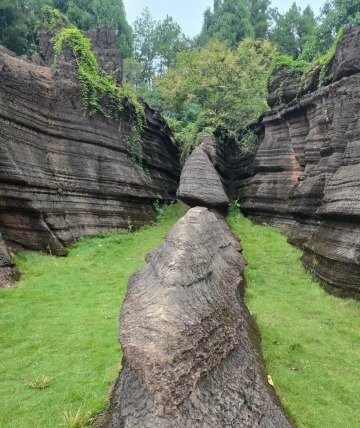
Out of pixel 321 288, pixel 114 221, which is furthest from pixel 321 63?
pixel 114 221

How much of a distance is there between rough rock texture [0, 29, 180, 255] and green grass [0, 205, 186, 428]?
4.21 feet

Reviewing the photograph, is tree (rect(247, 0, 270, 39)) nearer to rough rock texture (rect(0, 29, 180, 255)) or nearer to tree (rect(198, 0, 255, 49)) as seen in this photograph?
tree (rect(198, 0, 255, 49))

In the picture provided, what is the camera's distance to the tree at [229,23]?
128 feet

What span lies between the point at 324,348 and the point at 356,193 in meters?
4.65

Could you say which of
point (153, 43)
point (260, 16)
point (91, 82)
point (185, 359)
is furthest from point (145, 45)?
point (185, 359)

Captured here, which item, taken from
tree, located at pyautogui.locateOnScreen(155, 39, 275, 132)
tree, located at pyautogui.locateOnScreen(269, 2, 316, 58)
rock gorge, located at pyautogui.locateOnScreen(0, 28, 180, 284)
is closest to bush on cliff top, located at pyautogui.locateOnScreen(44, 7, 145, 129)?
rock gorge, located at pyautogui.locateOnScreen(0, 28, 180, 284)

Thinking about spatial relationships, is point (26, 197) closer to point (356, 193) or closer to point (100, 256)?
point (100, 256)

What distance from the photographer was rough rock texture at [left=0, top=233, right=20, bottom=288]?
900 cm

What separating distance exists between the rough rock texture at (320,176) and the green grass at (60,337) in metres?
5.85

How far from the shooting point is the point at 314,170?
44.4ft

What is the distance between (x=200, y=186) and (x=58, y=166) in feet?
19.0

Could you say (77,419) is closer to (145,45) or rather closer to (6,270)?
(6,270)

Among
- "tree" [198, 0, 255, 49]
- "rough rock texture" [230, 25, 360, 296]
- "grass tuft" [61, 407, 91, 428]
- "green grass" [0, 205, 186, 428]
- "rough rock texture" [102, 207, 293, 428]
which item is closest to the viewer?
"rough rock texture" [102, 207, 293, 428]

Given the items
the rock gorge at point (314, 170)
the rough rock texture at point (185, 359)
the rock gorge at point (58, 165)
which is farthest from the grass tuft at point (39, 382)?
the rock gorge at point (58, 165)
